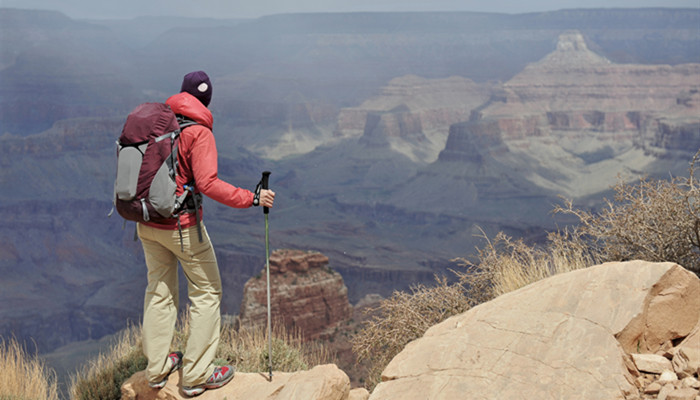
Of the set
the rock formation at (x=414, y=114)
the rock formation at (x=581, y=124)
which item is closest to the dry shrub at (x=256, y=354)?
the rock formation at (x=581, y=124)

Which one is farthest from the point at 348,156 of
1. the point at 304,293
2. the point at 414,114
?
the point at 304,293

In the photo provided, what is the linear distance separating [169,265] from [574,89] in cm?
16664

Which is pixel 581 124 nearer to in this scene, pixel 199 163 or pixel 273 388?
pixel 273 388

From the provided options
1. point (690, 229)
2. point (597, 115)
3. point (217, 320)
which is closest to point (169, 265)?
point (217, 320)

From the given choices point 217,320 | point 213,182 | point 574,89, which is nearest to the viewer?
point 213,182

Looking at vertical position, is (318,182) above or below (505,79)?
below

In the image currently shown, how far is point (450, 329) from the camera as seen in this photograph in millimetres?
4656

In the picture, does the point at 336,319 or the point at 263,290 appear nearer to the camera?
the point at 263,290

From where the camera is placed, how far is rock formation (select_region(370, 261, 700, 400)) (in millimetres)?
3754

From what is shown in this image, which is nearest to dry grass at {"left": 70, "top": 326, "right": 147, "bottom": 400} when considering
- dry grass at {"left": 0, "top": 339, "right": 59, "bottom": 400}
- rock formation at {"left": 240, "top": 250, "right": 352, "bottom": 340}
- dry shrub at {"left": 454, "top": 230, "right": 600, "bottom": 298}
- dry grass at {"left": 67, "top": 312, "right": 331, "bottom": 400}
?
dry grass at {"left": 67, "top": 312, "right": 331, "bottom": 400}

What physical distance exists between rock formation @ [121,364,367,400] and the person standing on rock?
0.26ft

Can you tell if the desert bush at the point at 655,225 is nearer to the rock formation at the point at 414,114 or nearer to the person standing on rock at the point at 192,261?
the person standing on rock at the point at 192,261

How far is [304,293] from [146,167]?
34008 mm

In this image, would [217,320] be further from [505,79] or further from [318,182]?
[505,79]
